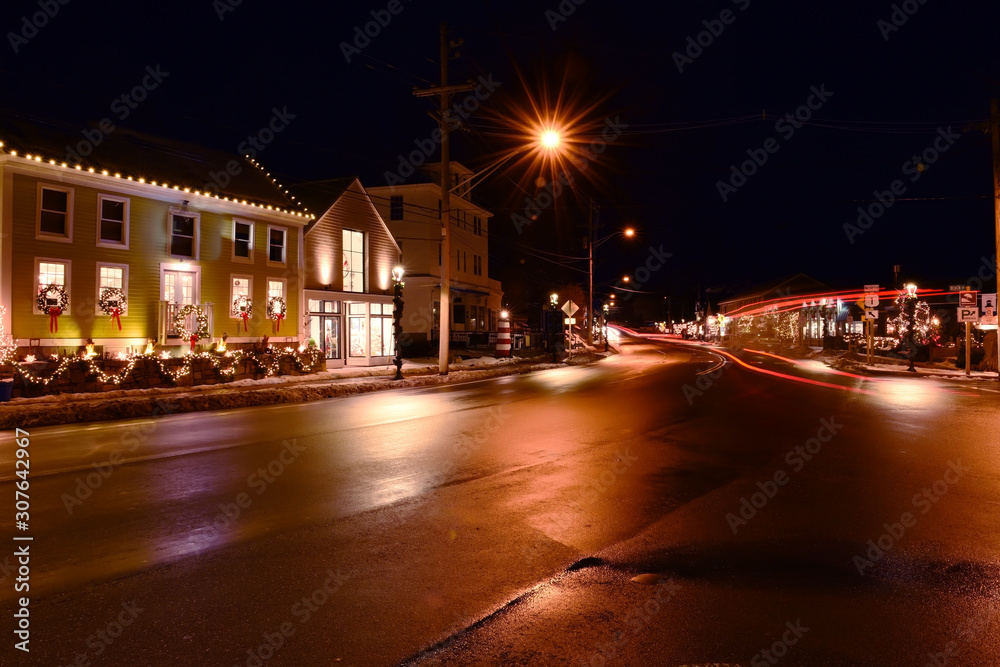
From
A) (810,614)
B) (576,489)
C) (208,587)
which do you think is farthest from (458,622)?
(576,489)

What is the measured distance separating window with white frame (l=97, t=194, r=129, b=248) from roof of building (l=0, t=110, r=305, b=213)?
100 centimetres

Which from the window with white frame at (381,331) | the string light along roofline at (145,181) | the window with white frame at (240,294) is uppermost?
the string light along roofline at (145,181)

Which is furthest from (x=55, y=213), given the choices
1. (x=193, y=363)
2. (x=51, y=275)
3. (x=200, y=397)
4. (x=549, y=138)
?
(x=549, y=138)

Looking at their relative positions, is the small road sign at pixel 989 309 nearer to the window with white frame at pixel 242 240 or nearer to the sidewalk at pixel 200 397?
the sidewalk at pixel 200 397

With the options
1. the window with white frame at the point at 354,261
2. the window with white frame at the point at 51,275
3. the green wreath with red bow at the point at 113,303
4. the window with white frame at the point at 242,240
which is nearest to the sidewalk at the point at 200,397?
the green wreath with red bow at the point at 113,303

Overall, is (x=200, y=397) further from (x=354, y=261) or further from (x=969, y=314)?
(x=969, y=314)

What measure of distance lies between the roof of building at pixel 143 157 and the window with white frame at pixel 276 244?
3.32 feet

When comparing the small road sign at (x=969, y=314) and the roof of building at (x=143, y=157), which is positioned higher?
the roof of building at (x=143, y=157)

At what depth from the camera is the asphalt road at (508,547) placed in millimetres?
3586

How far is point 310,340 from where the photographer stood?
2597cm

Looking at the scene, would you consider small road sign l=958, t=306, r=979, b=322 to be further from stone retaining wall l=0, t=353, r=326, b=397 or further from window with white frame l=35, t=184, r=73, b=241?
window with white frame l=35, t=184, r=73, b=241

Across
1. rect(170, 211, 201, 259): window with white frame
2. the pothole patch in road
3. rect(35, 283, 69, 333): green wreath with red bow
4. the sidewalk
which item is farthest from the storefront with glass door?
the pothole patch in road

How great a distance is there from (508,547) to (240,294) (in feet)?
71.7

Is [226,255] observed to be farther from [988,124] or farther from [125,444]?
[988,124]
